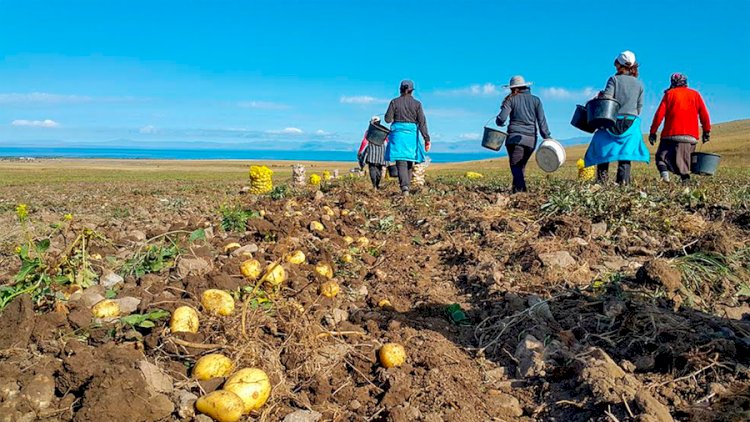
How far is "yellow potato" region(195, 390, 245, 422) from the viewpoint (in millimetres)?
2543

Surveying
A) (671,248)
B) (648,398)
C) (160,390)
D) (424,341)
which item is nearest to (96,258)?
(160,390)

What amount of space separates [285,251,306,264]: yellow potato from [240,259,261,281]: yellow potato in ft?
1.31

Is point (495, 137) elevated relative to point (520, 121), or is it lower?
lower

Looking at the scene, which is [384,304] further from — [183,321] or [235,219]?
[235,219]

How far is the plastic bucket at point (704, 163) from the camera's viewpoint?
29.0ft

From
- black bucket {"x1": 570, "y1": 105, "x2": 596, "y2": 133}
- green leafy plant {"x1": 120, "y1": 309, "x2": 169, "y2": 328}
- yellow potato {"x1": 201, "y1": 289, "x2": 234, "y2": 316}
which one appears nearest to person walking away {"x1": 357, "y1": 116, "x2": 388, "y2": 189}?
black bucket {"x1": 570, "y1": 105, "x2": 596, "y2": 133}

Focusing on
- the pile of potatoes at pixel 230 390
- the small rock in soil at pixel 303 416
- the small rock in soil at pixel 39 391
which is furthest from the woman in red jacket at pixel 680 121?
the small rock in soil at pixel 39 391

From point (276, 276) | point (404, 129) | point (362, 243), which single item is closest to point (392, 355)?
point (276, 276)

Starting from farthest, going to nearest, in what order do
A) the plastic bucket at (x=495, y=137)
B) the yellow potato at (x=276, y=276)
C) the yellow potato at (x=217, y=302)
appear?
the plastic bucket at (x=495, y=137) → the yellow potato at (x=276, y=276) → the yellow potato at (x=217, y=302)

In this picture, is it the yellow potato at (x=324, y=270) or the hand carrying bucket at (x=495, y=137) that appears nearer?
the yellow potato at (x=324, y=270)

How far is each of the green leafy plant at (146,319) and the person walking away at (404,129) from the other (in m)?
6.63

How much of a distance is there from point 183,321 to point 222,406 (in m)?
0.82

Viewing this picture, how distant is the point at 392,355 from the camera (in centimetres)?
317

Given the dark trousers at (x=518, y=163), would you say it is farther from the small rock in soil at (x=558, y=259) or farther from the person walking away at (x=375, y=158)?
the small rock in soil at (x=558, y=259)
